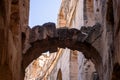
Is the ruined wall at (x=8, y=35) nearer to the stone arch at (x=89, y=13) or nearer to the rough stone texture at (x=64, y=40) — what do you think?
the rough stone texture at (x=64, y=40)

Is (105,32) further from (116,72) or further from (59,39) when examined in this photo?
(116,72)

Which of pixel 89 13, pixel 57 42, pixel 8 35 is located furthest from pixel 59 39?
pixel 8 35

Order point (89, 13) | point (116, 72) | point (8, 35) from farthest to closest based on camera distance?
1. point (89, 13)
2. point (116, 72)
3. point (8, 35)

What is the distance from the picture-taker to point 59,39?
12.5 metres

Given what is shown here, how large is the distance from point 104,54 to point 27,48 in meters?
2.34

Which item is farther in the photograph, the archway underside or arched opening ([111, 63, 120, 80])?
the archway underside

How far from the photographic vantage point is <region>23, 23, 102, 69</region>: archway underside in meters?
12.3

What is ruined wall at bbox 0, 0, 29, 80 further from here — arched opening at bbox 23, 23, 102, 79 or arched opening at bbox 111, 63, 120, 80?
arched opening at bbox 23, 23, 102, 79

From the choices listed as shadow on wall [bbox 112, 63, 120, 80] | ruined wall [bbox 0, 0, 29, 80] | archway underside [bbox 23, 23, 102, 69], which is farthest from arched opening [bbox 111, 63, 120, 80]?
archway underside [bbox 23, 23, 102, 69]

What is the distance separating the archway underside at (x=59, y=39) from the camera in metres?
12.3

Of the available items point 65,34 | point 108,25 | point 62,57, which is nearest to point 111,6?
point 108,25

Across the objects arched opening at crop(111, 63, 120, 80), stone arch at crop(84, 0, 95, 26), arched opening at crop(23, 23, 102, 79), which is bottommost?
arched opening at crop(111, 63, 120, 80)

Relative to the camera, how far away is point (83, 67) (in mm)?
15102

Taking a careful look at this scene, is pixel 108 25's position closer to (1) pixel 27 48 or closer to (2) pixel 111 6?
(2) pixel 111 6
